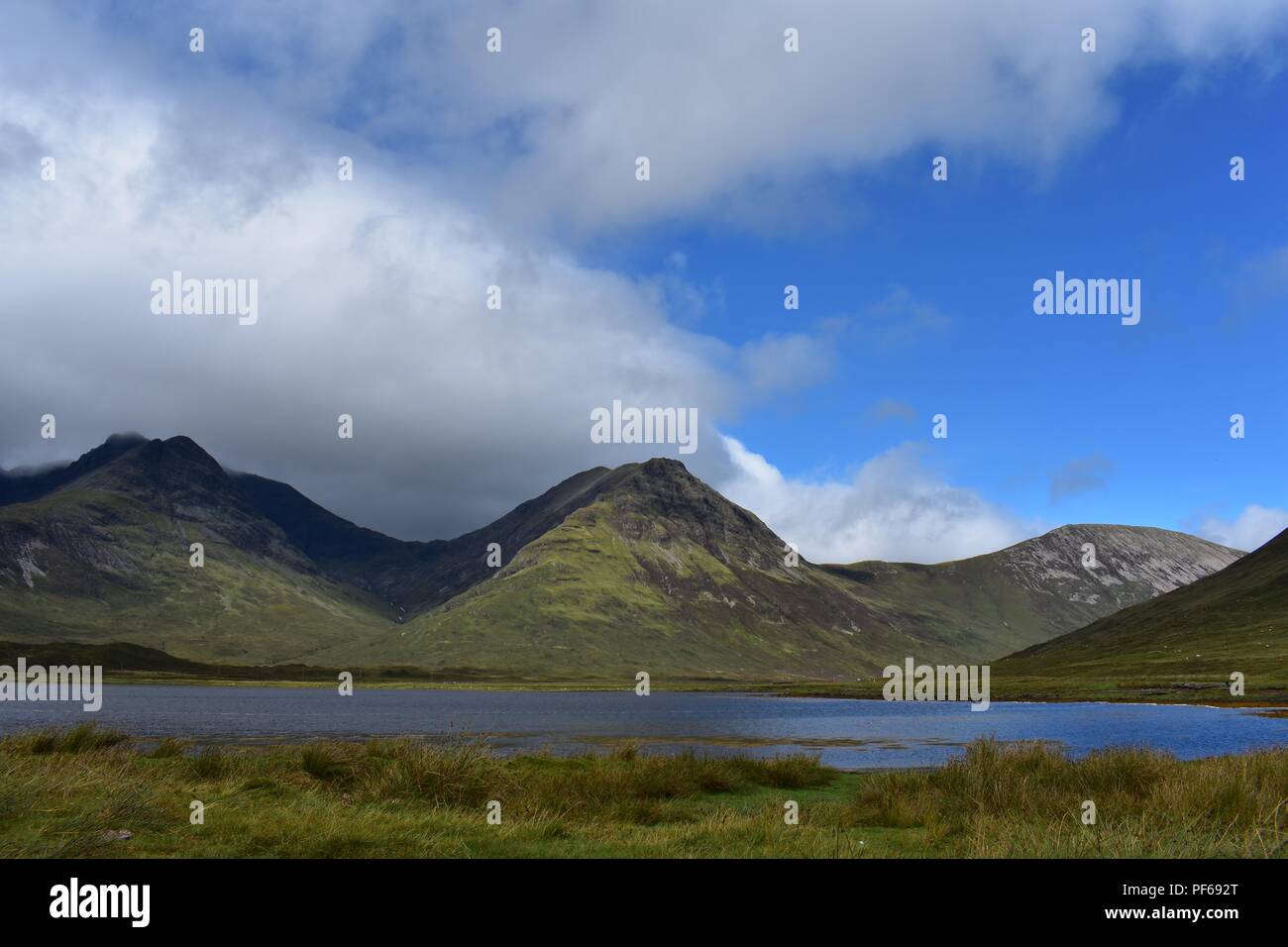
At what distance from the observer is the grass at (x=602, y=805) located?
1519 cm

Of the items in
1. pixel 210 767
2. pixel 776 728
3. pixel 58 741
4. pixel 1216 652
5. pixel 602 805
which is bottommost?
pixel 1216 652

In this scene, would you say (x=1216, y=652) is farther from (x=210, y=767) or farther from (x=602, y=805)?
(x=210, y=767)

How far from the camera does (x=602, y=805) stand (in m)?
23.9

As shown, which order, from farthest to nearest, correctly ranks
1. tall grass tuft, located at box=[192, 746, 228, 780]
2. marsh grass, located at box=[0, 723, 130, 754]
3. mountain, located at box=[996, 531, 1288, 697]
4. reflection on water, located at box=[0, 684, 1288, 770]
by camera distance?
mountain, located at box=[996, 531, 1288, 697] < reflection on water, located at box=[0, 684, 1288, 770] < marsh grass, located at box=[0, 723, 130, 754] < tall grass tuft, located at box=[192, 746, 228, 780]

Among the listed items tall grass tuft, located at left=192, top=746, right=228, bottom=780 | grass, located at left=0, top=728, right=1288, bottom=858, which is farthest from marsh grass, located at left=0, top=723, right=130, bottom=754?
tall grass tuft, located at left=192, top=746, right=228, bottom=780

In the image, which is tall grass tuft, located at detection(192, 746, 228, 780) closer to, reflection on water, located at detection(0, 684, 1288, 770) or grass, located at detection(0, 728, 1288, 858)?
grass, located at detection(0, 728, 1288, 858)

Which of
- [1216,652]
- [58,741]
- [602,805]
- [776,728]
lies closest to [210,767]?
[58,741]

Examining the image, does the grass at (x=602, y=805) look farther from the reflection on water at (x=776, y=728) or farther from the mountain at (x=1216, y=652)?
the mountain at (x=1216, y=652)

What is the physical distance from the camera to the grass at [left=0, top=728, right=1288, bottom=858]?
1519 centimetres

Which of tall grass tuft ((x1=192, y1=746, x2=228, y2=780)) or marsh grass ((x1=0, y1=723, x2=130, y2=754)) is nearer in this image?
tall grass tuft ((x1=192, y1=746, x2=228, y2=780))

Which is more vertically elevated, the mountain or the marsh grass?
the marsh grass

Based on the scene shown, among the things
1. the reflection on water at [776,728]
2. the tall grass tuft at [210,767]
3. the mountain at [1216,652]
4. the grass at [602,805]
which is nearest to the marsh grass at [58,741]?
the grass at [602,805]
